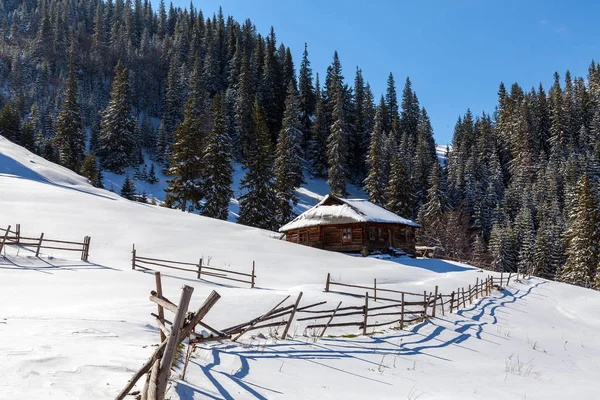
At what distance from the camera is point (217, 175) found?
51.7 meters

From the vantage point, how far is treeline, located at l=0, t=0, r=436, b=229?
54.2 meters

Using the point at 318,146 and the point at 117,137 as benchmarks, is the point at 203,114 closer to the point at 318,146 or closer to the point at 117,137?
the point at 117,137

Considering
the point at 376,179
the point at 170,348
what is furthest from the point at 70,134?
the point at 170,348

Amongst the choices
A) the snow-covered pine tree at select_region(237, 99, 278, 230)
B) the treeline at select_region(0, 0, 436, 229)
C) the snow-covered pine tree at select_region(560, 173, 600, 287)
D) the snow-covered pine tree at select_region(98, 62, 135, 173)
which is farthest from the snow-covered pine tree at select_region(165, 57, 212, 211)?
the snow-covered pine tree at select_region(560, 173, 600, 287)

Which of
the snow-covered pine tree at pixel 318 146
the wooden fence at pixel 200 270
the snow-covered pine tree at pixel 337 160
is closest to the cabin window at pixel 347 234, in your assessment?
the wooden fence at pixel 200 270

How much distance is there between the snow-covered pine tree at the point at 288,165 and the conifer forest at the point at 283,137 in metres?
0.23

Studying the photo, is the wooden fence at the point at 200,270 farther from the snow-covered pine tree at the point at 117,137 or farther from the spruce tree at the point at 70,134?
the snow-covered pine tree at the point at 117,137

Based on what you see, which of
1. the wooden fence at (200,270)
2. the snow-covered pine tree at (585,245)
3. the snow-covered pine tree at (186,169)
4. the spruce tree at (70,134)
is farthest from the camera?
the spruce tree at (70,134)

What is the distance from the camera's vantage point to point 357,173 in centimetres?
8856

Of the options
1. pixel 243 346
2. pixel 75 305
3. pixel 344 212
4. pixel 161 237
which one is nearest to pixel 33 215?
pixel 161 237

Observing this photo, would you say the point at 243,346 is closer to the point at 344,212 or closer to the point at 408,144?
the point at 344,212

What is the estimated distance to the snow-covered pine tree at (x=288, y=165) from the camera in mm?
55812

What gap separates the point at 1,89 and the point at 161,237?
341ft

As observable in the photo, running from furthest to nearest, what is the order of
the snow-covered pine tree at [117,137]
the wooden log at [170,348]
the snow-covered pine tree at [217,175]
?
the snow-covered pine tree at [117,137], the snow-covered pine tree at [217,175], the wooden log at [170,348]
